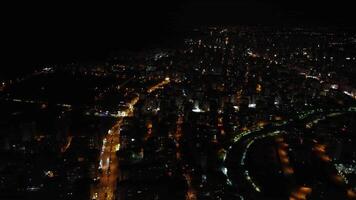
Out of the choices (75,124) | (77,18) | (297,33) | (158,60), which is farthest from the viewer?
(297,33)

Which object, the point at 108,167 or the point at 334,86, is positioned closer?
the point at 108,167

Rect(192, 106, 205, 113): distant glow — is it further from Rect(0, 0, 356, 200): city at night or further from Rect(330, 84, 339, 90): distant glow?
Rect(330, 84, 339, 90): distant glow

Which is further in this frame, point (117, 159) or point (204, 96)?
point (204, 96)

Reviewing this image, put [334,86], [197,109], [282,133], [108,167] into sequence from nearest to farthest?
1. [108,167]
2. [282,133]
3. [197,109]
4. [334,86]

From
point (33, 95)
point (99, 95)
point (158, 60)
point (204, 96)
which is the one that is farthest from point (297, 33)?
point (33, 95)

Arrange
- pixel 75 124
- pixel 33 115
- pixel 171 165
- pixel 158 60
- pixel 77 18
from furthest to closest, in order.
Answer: pixel 158 60 → pixel 77 18 → pixel 33 115 → pixel 75 124 → pixel 171 165

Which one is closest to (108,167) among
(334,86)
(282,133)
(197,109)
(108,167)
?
(108,167)

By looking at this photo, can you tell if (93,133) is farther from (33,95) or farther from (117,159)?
(33,95)

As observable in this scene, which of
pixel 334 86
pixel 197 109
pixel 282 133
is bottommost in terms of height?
pixel 334 86

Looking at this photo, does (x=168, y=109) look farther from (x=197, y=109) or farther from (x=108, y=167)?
(x=108, y=167)

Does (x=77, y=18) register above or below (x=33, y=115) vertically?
above
